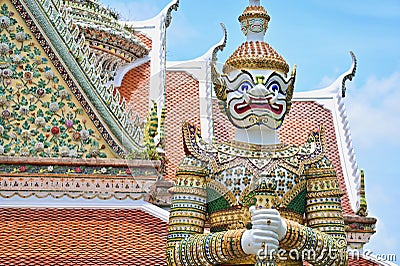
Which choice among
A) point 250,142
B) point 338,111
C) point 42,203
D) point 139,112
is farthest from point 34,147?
point 338,111

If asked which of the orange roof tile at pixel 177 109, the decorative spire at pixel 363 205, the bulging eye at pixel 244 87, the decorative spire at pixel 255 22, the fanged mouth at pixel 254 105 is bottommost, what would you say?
the fanged mouth at pixel 254 105

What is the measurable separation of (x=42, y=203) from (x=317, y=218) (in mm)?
2691

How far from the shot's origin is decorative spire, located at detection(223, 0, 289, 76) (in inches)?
231

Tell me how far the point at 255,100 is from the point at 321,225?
81 centimetres

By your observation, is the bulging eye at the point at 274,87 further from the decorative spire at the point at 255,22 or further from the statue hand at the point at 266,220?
the statue hand at the point at 266,220

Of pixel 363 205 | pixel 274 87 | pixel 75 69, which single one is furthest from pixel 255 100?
pixel 363 205

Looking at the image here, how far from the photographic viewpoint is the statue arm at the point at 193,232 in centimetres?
527

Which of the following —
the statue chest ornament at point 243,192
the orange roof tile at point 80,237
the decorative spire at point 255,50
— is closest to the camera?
the statue chest ornament at point 243,192

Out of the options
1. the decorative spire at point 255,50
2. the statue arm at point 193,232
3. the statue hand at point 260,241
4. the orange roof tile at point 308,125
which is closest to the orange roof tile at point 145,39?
the orange roof tile at point 308,125

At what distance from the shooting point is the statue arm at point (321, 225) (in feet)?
A: 17.3

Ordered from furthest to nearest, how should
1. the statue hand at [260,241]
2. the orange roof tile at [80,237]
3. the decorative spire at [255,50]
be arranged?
the orange roof tile at [80,237] → the decorative spire at [255,50] → the statue hand at [260,241]

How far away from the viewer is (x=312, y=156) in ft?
19.0

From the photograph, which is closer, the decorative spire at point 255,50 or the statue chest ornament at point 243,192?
the statue chest ornament at point 243,192

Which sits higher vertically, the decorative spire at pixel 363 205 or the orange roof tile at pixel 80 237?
the decorative spire at pixel 363 205
